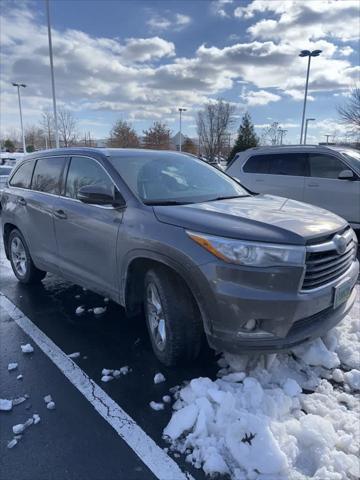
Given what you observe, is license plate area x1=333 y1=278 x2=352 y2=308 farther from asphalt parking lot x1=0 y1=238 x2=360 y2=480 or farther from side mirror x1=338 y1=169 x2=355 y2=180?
side mirror x1=338 y1=169 x2=355 y2=180

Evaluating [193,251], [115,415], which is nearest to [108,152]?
[193,251]

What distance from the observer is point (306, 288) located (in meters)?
2.59

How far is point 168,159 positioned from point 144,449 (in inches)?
112

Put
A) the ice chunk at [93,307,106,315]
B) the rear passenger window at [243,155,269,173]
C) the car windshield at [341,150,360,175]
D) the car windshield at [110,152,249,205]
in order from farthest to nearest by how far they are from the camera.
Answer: the rear passenger window at [243,155,269,173] → the car windshield at [341,150,360,175] → the ice chunk at [93,307,106,315] → the car windshield at [110,152,249,205]

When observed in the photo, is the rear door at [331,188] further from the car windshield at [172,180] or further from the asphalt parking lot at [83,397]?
the asphalt parking lot at [83,397]

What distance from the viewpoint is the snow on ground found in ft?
7.08

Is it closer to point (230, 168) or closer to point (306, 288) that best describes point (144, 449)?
point (306, 288)

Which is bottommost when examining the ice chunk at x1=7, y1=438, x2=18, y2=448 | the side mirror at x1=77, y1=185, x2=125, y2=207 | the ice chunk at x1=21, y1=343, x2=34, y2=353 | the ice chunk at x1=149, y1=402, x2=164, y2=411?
the ice chunk at x1=21, y1=343, x2=34, y2=353

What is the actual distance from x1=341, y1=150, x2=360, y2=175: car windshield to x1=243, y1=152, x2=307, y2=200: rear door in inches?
32.7

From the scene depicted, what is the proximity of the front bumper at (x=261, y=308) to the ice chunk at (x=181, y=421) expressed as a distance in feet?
1.53

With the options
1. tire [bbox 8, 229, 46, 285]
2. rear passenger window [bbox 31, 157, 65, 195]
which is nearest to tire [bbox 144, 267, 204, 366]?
rear passenger window [bbox 31, 157, 65, 195]

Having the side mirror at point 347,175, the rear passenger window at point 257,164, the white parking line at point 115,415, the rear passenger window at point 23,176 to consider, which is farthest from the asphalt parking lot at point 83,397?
the rear passenger window at point 257,164

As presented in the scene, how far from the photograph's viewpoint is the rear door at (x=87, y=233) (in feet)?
11.3

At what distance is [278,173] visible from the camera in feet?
27.0
